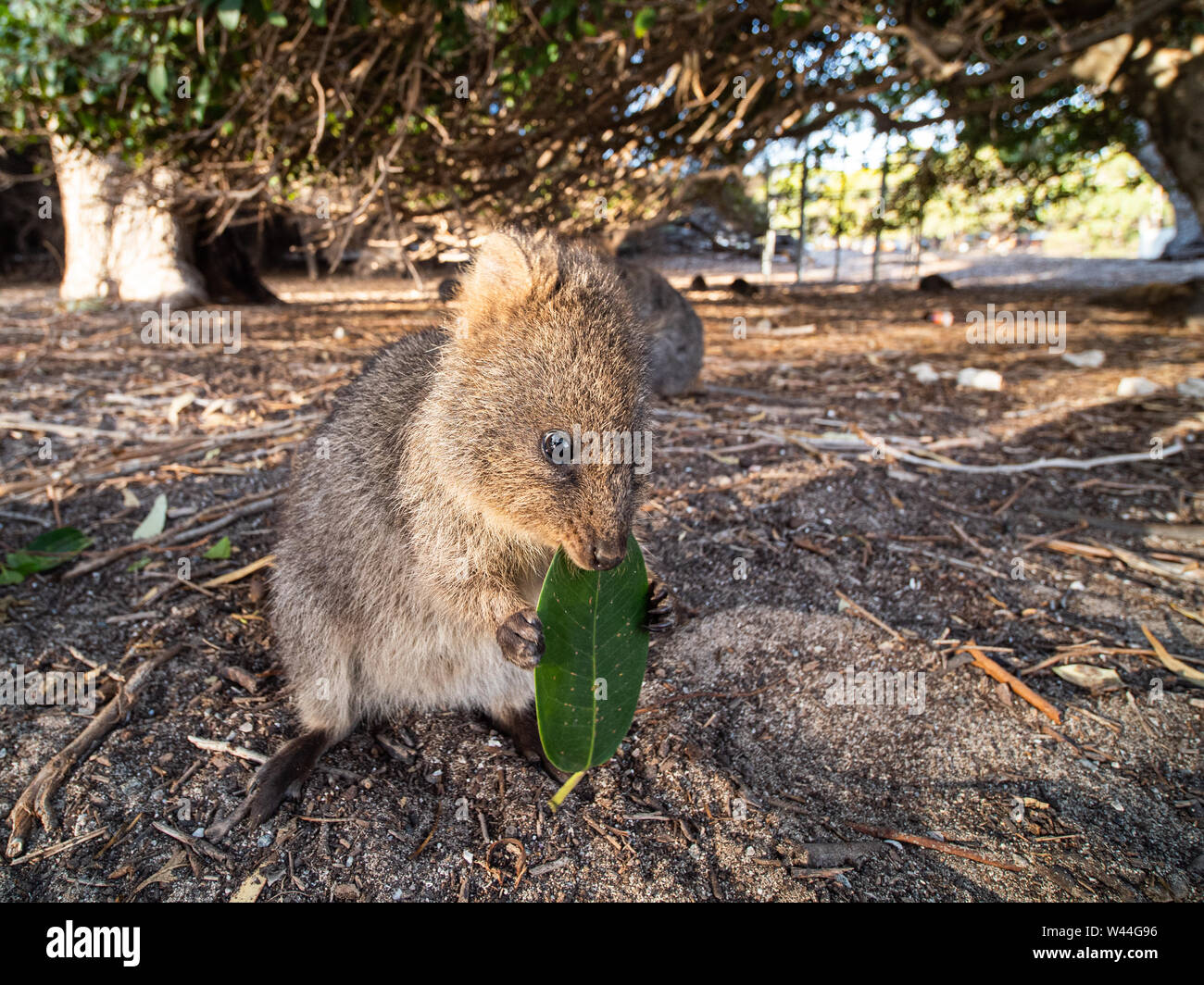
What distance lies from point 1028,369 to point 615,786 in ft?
21.5

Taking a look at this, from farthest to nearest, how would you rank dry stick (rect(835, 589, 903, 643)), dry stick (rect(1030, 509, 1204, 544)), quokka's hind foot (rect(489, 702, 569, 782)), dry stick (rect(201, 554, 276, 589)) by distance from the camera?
dry stick (rect(1030, 509, 1204, 544)), dry stick (rect(201, 554, 276, 589)), dry stick (rect(835, 589, 903, 643)), quokka's hind foot (rect(489, 702, 569, 782))

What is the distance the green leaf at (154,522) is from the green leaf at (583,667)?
7.99 feet

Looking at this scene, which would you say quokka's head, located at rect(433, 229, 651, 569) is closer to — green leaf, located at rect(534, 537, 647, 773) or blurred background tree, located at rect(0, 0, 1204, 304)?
green leaf, located at rect(534, 537, 647, 773)

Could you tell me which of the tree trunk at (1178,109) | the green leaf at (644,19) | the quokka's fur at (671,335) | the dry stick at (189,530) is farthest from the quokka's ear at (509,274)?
the tree trunk at (1178,109)

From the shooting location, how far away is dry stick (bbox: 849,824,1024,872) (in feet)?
6.88

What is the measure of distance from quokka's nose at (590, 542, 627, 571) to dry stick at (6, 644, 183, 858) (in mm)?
1656

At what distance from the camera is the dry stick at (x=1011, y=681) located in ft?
8.77

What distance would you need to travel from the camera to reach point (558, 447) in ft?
6.99

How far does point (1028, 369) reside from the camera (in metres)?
7.23

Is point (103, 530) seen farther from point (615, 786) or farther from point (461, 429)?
point (615, 786)

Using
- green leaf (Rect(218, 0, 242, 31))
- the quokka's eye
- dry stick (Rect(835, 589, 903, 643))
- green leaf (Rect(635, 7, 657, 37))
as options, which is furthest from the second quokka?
green leaf (Rect(635, 7, 657, 37))

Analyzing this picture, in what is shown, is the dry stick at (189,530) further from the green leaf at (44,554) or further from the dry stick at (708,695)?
the dry stick at (708,695)

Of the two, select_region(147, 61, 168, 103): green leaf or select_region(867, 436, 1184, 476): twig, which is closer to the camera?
select_region(867, 436, 1184, 476): twig

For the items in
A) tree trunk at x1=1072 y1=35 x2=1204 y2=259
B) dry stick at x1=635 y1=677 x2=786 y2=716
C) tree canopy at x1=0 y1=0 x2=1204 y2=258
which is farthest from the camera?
tree trunk at x1=1072 y1=35 x2=1204 y2=259
